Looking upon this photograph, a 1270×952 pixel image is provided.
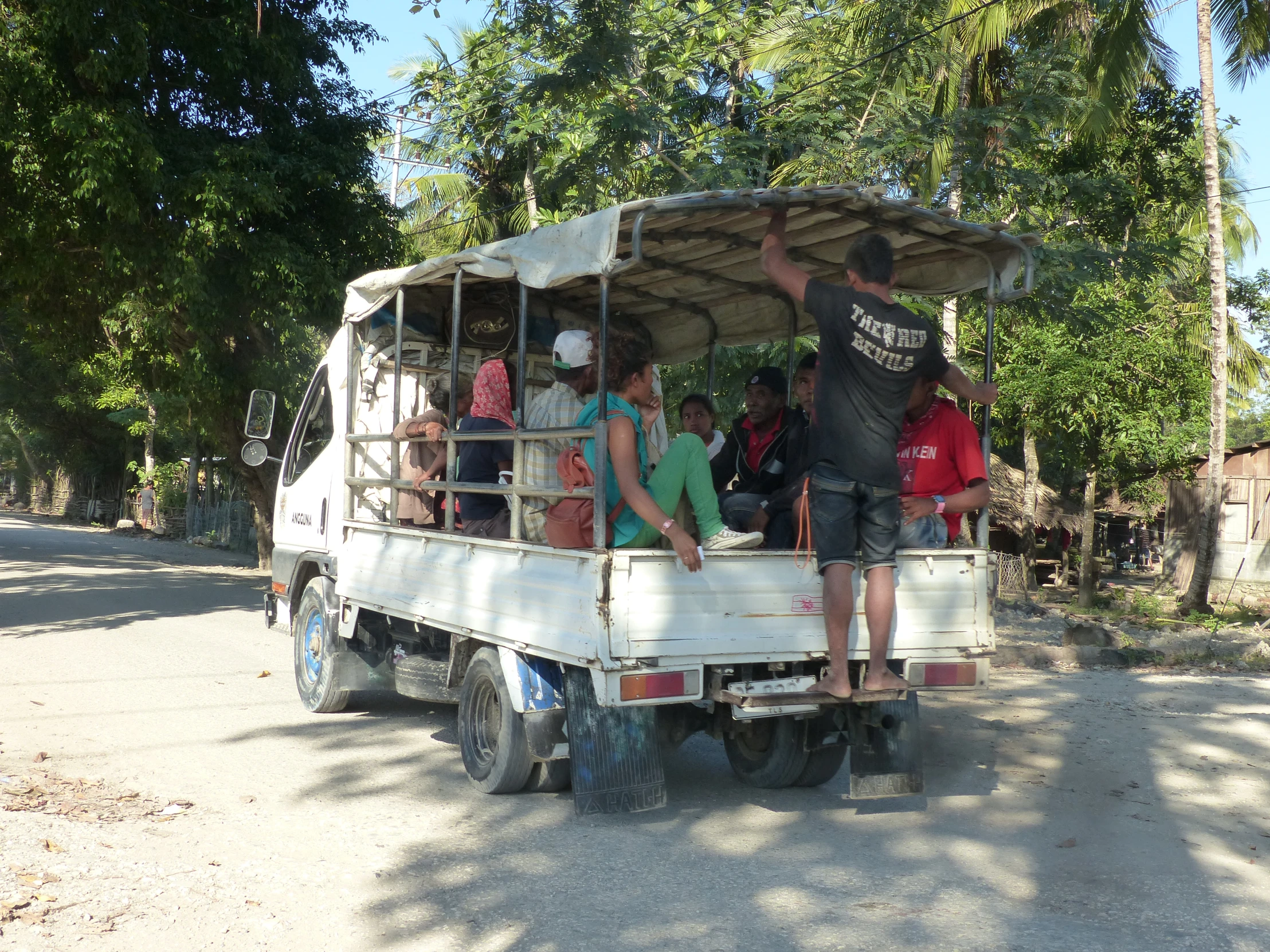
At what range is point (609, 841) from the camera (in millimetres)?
4875

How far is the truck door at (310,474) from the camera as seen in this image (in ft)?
25.2

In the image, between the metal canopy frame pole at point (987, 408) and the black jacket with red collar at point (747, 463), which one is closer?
the metal canopy frame pole at point (987, 408)

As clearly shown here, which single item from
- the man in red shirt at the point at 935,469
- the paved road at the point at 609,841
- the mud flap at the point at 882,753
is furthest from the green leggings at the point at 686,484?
the paved road at the point at 609,841

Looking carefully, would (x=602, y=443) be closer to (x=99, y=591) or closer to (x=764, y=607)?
(x=764, y=607)

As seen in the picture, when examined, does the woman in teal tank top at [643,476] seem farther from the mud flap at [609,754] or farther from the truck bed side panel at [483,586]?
the mud flap at [609,754]

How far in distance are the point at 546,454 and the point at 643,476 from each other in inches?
31.1

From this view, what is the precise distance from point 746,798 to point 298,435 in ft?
15.0

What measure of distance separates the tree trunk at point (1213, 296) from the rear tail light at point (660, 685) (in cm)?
1194

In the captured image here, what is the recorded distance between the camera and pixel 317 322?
49.6 ft

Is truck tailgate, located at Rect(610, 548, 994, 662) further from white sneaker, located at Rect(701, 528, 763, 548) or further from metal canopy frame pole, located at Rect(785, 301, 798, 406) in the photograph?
metal canopy frame pole, located at Rect(785, 301, 798, 406)

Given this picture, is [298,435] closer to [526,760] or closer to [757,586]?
[526,760]

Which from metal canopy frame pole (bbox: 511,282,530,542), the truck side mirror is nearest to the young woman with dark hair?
metal canopy frame pole (bbox: 511,282,530,542)

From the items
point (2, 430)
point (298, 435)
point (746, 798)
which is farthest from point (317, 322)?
point (2, 430)

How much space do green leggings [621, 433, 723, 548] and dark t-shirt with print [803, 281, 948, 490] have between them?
1.69ft
